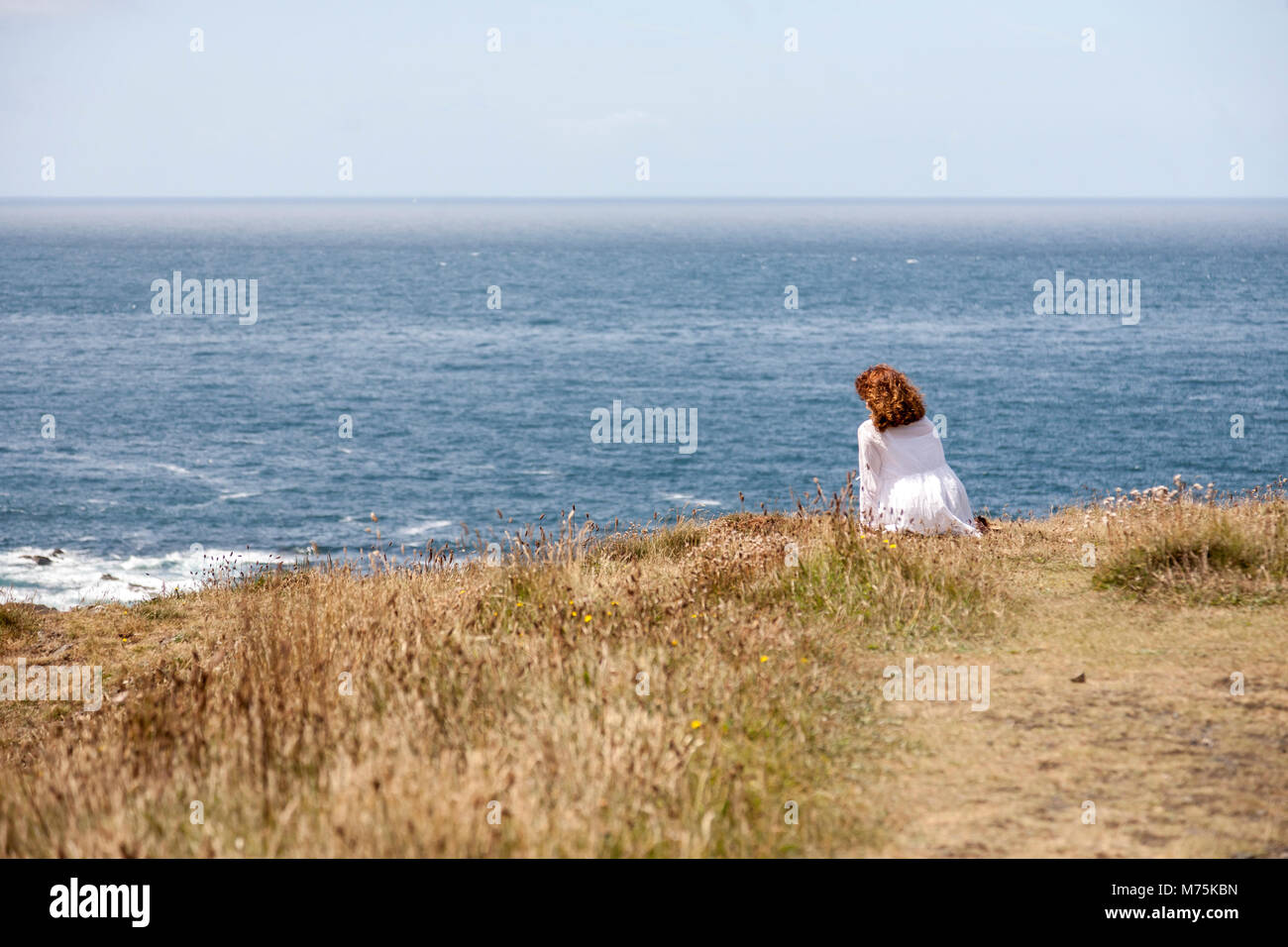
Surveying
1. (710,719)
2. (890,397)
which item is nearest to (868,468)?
(890,397)

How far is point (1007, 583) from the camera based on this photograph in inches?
341

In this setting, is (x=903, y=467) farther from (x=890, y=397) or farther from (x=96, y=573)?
(x=96, y=573)

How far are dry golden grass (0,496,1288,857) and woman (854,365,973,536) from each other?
812 millimetres

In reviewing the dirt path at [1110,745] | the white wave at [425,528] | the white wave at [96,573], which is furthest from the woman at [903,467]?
the white wave at [425,528]

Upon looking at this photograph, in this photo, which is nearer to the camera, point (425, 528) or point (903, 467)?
point (903, 467)

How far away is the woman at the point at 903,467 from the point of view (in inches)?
403

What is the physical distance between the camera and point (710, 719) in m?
5.32

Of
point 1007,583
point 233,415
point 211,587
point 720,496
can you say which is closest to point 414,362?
point 233,415

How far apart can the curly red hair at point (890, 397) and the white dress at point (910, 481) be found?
124 mm

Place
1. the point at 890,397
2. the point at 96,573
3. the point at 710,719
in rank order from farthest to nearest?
the point at 96,573 < the point at 890,397 < the point at 710,719

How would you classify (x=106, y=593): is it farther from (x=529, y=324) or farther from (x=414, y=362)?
(x=529, y=324)

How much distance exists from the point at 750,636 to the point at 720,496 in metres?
33.1

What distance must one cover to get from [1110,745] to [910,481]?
16.3 ft

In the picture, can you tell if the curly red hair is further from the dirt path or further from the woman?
the dirt path
